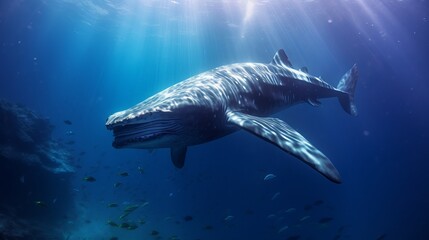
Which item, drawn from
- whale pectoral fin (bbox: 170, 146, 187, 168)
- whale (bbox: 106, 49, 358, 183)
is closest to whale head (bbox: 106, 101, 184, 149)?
whale (bbox: 106, 49, 358, 183)

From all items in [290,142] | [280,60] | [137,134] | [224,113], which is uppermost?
[280,60]

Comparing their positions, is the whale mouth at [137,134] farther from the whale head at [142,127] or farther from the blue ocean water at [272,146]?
the blue ocean water at [272,146]

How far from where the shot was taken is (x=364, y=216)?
45375 mm

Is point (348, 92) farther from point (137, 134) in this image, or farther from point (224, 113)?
point (137, 134)

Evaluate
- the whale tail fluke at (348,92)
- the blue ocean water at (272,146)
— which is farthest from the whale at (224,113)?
the blue ocean water at (272,146)

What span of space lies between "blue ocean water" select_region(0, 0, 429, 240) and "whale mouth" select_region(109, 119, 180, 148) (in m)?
12.3

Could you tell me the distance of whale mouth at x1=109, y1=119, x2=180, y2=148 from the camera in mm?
4109

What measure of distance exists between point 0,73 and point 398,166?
361 ft

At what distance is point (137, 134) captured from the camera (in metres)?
4.14

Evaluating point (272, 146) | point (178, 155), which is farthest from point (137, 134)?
point (272, 146)

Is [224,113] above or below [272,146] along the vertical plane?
below

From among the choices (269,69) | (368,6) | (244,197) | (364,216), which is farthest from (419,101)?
(269,69)

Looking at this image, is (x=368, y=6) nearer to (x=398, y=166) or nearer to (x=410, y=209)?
(x=410, y=209)

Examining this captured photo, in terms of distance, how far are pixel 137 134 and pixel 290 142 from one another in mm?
2305
